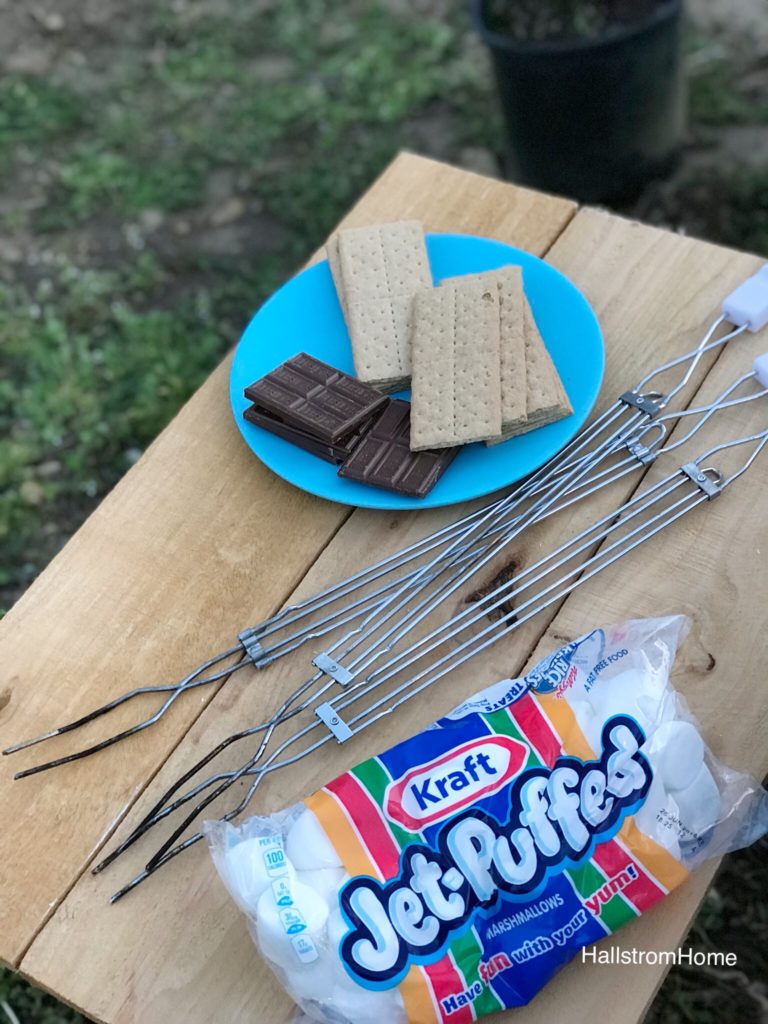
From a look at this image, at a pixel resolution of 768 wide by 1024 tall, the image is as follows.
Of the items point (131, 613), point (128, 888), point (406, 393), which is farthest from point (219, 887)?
point (406, 393)

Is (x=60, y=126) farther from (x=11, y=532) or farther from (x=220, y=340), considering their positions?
(x=11, y=532)

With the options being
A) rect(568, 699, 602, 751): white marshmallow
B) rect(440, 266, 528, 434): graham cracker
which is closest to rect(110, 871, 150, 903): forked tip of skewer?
rect(568, 699, 602, 751): white marshmallow

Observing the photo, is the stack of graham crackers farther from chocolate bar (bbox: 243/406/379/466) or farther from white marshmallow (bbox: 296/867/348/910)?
white marshmallow (bbox: 296/867/348/910)

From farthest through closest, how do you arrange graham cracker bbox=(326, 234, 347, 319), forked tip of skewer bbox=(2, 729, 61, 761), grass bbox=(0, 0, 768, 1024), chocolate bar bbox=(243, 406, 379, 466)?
grass bbox=(0, 0, 768, 1024)
graham cracker bbox=(326, 234, 347, 319)
chocolate bar bbox=(243, 406, 379, 466)
forked tip of skewer bbox=(2, 729, 61, 761)

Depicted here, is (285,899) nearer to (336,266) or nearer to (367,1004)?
(367,1004)

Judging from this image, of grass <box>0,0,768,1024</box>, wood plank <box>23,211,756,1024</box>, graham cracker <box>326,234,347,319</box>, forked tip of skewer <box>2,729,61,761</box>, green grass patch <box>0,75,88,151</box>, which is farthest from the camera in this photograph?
green grass patch <box>0,75,88,151</box>

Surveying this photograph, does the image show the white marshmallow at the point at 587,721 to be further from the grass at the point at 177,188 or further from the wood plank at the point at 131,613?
the grass at the point at 177,188

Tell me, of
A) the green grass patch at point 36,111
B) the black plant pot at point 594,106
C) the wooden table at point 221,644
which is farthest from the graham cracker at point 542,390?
the green grass patch at point 36,111

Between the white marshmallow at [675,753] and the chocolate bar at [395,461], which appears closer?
the white marshmallow at [675,753]
